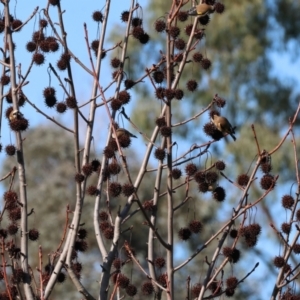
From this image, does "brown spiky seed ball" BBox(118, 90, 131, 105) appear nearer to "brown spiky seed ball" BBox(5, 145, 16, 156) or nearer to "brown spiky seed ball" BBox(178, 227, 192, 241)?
"brown spiky seed ball" BBox(5, 145, 16, 156)

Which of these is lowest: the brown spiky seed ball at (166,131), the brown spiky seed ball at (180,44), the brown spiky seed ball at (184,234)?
the brown spiky seed ball at (184,234)

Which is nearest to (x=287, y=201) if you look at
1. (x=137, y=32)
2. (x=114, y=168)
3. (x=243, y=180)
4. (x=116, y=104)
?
(x=243, y=180)

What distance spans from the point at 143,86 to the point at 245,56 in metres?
1.93

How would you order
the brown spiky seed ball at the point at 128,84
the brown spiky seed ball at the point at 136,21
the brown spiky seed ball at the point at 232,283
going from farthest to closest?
the brown spiky seed ball at the point at 136,21 → the brown spiky seed ball at the point at 128,84 → the brown spiky seed ball at the point at 232,283

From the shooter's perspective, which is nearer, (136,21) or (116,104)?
(116,104)

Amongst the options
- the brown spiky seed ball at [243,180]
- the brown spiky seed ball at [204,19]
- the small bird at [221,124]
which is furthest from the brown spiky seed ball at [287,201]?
the brown spiky seed ball at [204,19]

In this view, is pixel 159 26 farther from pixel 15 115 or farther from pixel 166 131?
pixel 15 115

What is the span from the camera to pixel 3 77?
16.9 ft

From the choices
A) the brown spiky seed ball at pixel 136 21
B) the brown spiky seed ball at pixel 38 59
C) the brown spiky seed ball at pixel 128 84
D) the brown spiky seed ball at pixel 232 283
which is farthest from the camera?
the brown spiky seed ball at pixel 136 21

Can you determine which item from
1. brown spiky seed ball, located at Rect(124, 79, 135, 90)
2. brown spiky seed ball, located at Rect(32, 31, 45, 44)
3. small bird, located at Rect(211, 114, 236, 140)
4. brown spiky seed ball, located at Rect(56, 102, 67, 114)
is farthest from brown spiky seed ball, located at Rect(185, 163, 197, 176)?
brown spiky seed ball, located at Rect(32, 31, 45, 44)

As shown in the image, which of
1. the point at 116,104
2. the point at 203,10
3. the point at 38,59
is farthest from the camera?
the point at 203,10

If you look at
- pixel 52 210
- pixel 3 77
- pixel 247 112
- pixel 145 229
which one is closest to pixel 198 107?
pixel 247 112

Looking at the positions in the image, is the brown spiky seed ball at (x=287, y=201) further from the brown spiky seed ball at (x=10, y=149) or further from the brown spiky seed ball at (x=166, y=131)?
the brown spiky seed ball at (x=10, y=149)

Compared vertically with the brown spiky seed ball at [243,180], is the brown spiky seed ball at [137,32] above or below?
above
